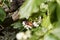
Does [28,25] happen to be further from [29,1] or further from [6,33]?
[29,1]

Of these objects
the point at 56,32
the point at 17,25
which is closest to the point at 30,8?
the point at 56,32

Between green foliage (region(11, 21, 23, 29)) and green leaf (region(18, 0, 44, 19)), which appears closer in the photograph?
green leaf (region(18, 0, 44, 19))

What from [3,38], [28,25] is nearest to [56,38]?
[28,25]

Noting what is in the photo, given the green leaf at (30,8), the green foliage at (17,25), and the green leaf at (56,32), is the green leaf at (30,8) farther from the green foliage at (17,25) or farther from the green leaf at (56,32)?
the green foliage at (17,25)

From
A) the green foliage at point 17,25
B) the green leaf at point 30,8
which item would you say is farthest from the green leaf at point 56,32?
the green foliage at point 17,25

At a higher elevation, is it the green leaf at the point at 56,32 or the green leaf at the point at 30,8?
the green leaf at the point at 30,8

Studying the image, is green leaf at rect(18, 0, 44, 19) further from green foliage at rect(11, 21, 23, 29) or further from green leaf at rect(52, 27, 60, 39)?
green foliage at rect(11, 21, 23, 29)

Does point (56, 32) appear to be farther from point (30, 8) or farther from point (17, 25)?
point (17, 25)

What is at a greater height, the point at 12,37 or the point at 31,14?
the point at 12,37

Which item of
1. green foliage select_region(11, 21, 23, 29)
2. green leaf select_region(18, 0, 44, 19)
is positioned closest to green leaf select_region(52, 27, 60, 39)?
green leaf select_region(18, 0, 44, 19)

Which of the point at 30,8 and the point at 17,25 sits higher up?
the point at 17,25

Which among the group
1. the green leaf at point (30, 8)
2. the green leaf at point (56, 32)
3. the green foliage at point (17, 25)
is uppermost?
the green foliage at point (17, 25)
